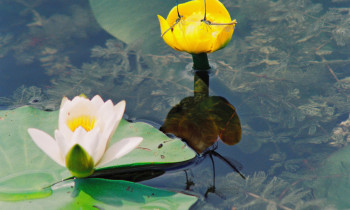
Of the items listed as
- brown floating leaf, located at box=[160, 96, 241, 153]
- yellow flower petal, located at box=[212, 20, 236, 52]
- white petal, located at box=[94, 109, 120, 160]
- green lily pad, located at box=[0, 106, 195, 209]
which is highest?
yellow flower petal, located at box=[212, 20, 236, 52]

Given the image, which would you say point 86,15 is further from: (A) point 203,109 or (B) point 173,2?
(A) point 203,109

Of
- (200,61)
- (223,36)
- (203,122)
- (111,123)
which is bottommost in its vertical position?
(203,122)

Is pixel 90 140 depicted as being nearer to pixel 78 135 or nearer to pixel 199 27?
pixel 78 135

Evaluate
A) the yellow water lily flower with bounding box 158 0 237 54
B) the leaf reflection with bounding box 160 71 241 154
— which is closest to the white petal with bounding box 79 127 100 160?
the leaf reflection with bounding box 160 71 241 154

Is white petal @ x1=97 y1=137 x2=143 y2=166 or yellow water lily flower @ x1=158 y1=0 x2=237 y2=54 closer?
white petal @ x1=97 y1=137 x2=143 y2=166

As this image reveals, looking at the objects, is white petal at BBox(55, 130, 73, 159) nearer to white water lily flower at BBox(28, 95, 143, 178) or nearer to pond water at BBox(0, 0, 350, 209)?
white water lily flower at BBox(28, 95, 143, 178)

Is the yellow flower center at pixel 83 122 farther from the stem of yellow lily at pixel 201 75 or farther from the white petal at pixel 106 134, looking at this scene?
the stem of yellow lily at pixel 201 75

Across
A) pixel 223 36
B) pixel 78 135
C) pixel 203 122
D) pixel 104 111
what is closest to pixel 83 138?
pixel 78 135
